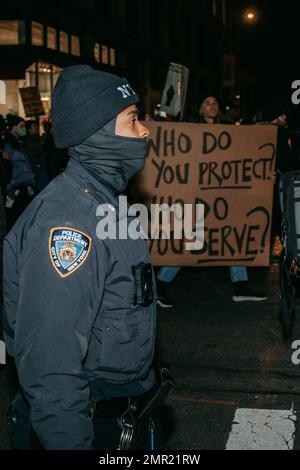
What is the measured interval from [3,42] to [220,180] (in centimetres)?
1763

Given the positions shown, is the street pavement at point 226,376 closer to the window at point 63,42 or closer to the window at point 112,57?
the window at point 63,42

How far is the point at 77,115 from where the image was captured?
7.13ft

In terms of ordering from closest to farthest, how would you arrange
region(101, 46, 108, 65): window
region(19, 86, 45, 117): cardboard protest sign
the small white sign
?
region(19, 86, 45, 117): cardboard protest sign, the small white sign, region(101, 46, 108, 65): window

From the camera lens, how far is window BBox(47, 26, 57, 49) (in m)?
24.8

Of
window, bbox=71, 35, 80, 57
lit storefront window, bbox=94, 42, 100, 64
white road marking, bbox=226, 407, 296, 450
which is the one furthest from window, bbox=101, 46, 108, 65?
white road marking, bbox=226, 407, 296, 450

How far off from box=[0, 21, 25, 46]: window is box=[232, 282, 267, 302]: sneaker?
57.7 feet

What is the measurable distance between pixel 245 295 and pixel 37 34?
18.3m

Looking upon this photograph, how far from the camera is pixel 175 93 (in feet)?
32.7

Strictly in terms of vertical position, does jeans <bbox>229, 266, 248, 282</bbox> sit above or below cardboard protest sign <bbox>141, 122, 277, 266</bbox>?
Result: below

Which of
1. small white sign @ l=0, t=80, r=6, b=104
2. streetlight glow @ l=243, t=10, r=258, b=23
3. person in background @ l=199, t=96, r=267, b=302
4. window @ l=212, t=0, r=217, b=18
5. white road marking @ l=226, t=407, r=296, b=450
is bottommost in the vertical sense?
white road marking @ l=226, t=407, r=296, b=450

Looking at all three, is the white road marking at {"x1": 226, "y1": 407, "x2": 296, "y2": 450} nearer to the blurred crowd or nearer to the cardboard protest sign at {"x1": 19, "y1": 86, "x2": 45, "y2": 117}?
the blurred crowd

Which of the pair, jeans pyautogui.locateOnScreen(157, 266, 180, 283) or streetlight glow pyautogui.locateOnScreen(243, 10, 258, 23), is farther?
streetlight glow pyautogui.locateOnScreen(243, 10, 258, 23)

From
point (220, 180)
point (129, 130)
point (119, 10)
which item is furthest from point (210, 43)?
point (129, 130)

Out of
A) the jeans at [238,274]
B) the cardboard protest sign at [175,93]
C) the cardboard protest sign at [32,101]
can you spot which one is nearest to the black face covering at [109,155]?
the jeans at [238,274]
